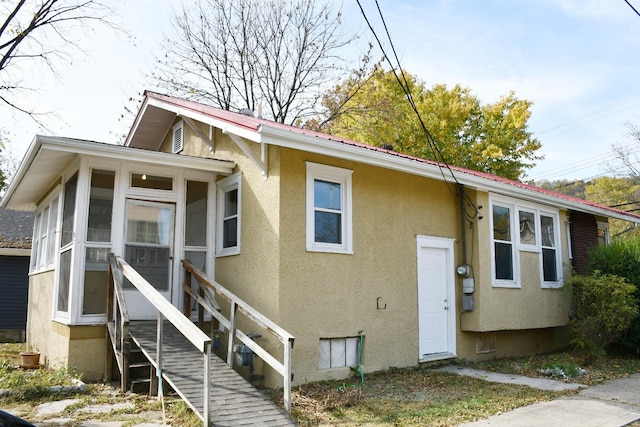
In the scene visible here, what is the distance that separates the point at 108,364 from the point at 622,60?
32.9ft

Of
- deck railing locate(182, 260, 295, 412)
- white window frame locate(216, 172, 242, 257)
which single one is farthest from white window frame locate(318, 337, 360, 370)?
white window frame locate(216, 172, 242, 257)

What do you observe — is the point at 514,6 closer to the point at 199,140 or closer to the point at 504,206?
the point at 504,206

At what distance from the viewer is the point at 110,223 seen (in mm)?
8227

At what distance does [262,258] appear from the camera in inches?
308

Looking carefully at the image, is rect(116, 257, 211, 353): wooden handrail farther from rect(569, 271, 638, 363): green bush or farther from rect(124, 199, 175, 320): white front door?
rect(569, 271, 638, 363): green bush

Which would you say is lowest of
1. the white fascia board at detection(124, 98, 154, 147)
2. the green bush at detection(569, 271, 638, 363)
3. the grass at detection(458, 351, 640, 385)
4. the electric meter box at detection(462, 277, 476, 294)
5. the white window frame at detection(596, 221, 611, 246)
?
the grass at detection(458, 351, 640, 385)

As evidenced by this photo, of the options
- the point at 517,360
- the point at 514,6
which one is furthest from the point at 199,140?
the point at 517,360

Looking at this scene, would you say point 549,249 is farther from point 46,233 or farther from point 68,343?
point 46,233

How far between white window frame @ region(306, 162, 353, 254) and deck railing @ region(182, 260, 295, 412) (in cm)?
142

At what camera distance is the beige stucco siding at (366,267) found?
25.1ft

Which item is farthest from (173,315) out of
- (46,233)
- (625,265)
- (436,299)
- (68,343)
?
(625,265)

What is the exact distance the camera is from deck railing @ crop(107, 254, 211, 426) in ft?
17.4

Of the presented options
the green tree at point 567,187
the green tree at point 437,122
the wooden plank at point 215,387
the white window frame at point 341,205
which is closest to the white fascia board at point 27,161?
the wooden plank at point 215,387

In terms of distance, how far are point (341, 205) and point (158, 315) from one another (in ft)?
10.9
